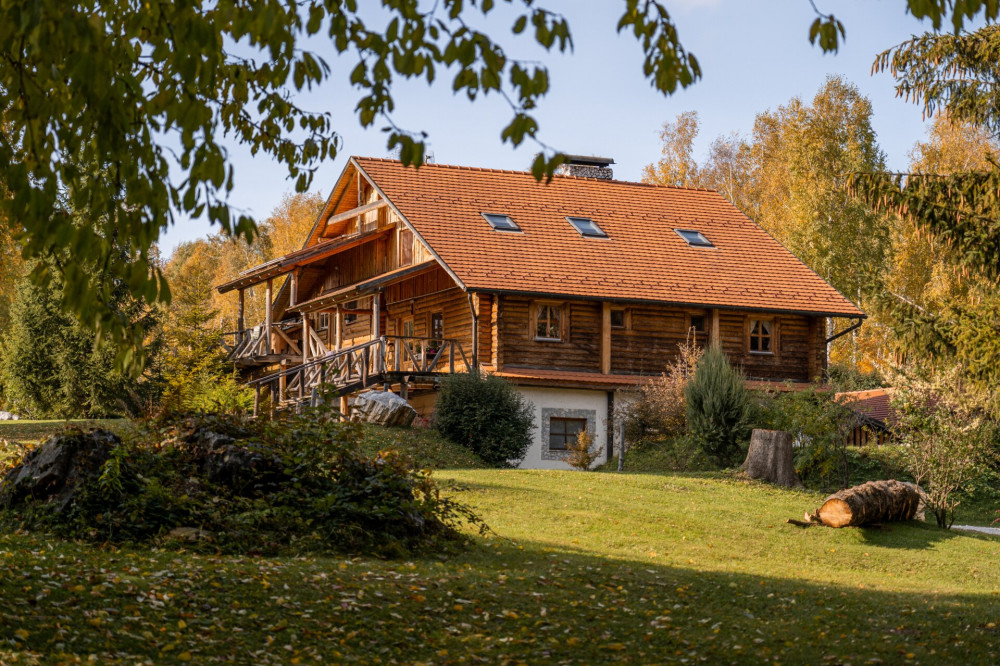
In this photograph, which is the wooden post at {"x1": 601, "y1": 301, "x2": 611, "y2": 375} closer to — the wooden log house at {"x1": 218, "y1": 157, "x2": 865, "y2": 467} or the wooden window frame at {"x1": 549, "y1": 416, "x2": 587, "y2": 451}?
the wooden log house at {"x1": 218, "y1": 157, "x2": 865, "y2": 467}

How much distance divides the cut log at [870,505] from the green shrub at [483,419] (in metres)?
8.05

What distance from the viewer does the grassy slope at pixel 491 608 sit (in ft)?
27.0

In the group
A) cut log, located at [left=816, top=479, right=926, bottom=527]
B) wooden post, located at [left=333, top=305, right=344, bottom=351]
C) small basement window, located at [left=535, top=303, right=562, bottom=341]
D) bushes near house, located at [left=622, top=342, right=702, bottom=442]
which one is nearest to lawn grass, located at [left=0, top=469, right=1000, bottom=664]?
cut log, located at [left=816, top=479, right=926, bottom=527]

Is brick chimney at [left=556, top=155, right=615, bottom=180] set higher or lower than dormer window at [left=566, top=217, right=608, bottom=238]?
higher

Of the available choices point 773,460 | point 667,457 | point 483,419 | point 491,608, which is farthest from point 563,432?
point 491,608

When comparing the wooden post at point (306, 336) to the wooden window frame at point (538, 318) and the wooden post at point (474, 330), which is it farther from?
the wooden window frame at point (538, 318)

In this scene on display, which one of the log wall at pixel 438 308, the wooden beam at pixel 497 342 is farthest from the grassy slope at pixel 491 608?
the log wall at pixel 438 308

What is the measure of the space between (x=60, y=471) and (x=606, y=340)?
63.8 feet

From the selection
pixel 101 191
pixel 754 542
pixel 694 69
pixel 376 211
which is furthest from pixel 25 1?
pixel 376 211

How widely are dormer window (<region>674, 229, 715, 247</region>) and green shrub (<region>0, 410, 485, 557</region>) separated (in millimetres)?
21198

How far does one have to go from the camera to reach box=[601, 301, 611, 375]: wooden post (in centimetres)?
2953

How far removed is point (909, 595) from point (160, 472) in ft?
26.2

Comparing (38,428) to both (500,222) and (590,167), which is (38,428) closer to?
(500,222)

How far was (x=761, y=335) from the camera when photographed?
31.8m
